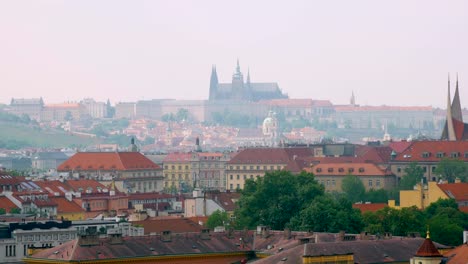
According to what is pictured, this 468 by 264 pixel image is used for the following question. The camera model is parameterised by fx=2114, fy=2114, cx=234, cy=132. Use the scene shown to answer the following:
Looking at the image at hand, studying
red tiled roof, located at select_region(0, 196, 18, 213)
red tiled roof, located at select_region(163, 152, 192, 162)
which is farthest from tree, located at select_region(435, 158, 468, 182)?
red tiled roof, located at select_region(163, 152, 192, 162)

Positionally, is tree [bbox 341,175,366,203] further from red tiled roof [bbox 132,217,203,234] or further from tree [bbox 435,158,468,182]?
red tiled roof [bbox 132,217,203,234]

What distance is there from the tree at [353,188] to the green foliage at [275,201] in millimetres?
27664

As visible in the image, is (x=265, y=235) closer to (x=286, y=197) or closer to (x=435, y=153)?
(x=286, y=197)

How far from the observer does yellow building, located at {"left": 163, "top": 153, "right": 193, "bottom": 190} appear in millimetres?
168000

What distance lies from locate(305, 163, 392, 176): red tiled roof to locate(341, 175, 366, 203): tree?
3.51m

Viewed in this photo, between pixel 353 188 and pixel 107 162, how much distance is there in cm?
3138

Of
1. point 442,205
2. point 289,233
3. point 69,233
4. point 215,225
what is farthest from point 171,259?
point 442,205

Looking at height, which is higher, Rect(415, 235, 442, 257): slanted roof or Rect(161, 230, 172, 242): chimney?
Rect(415, 235, 442, 257): slanted roof

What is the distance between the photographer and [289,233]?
64.3 meters

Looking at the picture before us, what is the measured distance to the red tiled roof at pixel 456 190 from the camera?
96.4m

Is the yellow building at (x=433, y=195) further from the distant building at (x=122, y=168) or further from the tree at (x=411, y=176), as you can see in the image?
the distant building at (x=122, y=168)

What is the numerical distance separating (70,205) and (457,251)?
42.6m

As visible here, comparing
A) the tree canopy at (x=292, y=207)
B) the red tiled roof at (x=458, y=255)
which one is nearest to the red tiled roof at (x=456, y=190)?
the tree canopy at (x=292, y=207)

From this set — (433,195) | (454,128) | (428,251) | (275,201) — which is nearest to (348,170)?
(454,128)
